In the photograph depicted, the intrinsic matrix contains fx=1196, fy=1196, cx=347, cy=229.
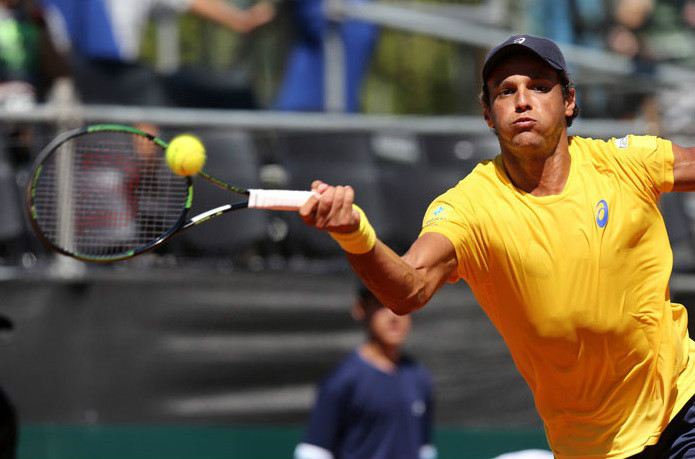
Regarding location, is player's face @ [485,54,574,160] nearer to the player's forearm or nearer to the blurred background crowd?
the player's forearm

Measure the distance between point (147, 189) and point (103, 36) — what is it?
2655 mm

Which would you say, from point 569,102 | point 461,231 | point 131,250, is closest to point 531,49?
point 569,102

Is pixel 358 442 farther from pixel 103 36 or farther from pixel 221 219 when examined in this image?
pixel 103 36

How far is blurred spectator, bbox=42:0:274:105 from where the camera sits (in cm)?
758

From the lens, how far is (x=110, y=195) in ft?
19.1

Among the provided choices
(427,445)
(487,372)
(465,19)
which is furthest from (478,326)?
(465,19)

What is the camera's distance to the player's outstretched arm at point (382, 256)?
10.9ft

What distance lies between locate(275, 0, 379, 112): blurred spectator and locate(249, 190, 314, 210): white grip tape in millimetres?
4390

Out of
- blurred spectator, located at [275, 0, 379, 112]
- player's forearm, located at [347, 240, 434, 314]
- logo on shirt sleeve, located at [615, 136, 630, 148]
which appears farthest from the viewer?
blurred spectator, located at [275, 0, 379, 112]

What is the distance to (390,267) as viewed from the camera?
3.43m

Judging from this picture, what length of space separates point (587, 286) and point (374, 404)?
2.84 m

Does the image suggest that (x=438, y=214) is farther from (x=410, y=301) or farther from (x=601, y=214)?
(x=601, y=214)

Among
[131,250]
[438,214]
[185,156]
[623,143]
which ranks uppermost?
[623,143]

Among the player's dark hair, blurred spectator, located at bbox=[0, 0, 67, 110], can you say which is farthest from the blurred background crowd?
the player's dark hair
